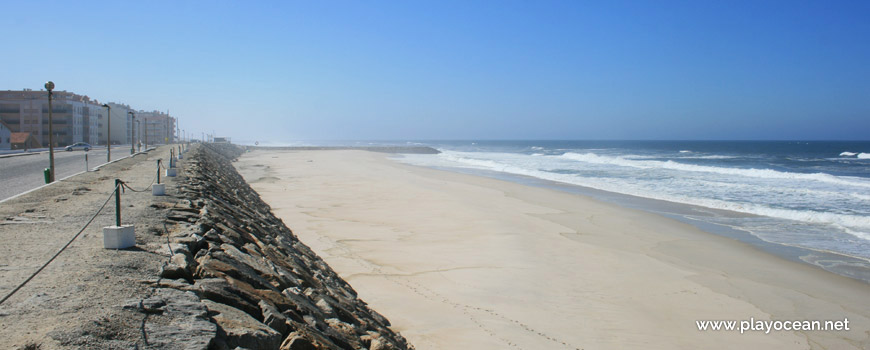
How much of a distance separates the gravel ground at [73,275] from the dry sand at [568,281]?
3.04 metres

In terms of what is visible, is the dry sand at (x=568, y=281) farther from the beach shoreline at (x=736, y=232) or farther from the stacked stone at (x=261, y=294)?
the stacked stone at (x=261, y=294)

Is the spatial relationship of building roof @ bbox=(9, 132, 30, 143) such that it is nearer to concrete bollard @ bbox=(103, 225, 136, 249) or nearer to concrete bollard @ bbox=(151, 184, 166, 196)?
concrete bollard @ bbox=(151, 184, 166, 196)

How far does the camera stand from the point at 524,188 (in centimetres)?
2447

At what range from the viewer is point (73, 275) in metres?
4.59

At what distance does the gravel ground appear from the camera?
3.21 meters

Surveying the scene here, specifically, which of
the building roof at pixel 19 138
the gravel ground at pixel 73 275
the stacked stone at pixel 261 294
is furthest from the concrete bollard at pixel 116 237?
the building roof at pixel 19 138

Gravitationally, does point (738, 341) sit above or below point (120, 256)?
below

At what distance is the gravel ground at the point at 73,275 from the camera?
3.21 metres

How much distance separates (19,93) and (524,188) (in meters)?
77.4

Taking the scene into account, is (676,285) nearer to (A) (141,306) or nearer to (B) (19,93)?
(A) (141,306)

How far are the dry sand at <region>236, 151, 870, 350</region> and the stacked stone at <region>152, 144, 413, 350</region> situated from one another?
833 millimetres

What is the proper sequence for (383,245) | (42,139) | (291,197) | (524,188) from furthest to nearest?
(42,139) → (524,188) → (291,197) → (383,245)

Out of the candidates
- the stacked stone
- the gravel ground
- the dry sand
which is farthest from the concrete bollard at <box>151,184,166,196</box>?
the dry sand

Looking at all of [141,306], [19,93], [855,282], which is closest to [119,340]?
[141,306]
